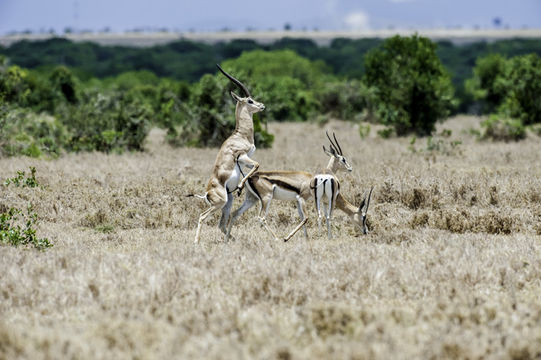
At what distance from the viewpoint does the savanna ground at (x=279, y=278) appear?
180 inches

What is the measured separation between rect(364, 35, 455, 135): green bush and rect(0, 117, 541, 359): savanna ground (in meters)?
13.3

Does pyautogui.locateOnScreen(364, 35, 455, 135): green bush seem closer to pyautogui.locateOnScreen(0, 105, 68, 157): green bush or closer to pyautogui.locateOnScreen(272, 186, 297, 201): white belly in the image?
pyautogui.locateOnScreen(0, 105, 68, 157): green bush

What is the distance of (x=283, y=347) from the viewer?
4.40 metres

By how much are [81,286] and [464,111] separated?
55767 mm

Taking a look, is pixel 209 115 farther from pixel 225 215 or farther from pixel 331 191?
pixel 331 191

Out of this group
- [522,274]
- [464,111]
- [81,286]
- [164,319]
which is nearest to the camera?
[164,319]

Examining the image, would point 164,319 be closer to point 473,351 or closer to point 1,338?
point 1,338

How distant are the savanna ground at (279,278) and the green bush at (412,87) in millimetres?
13284

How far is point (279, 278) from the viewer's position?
6199 mm

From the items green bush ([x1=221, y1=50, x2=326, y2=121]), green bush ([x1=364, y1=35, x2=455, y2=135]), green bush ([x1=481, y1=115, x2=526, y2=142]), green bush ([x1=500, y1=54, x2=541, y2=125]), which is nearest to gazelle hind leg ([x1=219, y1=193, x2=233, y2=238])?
green bush ([x1=221, y1=50, x2=326, y2=121])

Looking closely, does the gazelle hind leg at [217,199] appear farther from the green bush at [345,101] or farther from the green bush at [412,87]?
the green bush at [345,101]

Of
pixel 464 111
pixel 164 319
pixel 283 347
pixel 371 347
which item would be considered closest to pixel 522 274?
pixel 371 347

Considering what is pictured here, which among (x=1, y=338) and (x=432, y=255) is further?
(x=432, y=255)

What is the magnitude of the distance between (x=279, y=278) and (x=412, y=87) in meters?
20.2
